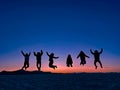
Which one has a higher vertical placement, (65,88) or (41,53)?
(41,53)

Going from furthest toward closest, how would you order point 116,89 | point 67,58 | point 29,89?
point 67,58 → point 29,89 → point 116,89

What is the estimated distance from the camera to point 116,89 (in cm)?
1205

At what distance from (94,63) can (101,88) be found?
57.7ft

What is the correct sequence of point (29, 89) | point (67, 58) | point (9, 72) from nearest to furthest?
point (29, 89) → point (9, 72) → point (67, 58)

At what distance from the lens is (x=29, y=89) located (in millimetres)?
12820

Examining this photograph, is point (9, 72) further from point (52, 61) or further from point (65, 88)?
point (65, 88)

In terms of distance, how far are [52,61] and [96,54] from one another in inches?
193

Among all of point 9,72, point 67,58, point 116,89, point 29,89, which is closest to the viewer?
point 116,89

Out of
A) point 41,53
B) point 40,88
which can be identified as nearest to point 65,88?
point 40,88

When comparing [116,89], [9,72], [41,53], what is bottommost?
[116,89]

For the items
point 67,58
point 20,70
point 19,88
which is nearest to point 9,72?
point 20,70

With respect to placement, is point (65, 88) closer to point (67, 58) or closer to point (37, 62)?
point (37, 62)

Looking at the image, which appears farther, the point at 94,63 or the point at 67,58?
the point at 67,58

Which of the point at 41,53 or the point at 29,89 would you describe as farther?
the point at 41,53
